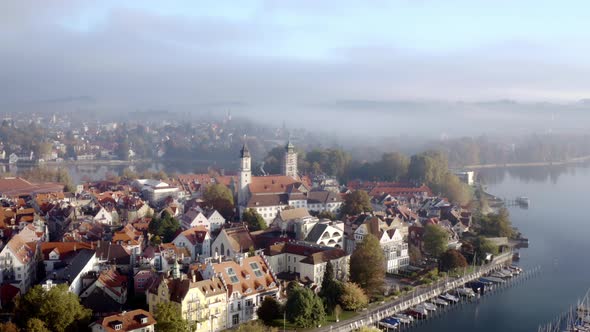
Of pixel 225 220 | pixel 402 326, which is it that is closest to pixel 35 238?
pixel 225 220

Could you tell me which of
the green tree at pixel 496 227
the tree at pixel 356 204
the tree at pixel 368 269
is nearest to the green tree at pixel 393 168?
the green tree at pixel 496 227

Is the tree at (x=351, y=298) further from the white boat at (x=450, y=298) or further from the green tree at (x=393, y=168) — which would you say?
the green tree at (x=393, y=168)

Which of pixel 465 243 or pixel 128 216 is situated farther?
pixel 128 216

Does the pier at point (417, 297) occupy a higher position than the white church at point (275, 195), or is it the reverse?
the white church at point (275, 195)

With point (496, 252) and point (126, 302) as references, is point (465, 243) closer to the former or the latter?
point (496, 252)

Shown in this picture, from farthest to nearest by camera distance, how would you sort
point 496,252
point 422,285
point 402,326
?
point 496,252
point 422,285
point 402,326

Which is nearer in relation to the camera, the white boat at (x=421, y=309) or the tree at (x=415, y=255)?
the white boat at (x=421, y=309)

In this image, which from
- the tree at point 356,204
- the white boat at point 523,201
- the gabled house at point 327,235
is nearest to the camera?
the gabled house at point 327,235

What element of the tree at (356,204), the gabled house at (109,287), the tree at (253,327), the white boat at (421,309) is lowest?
the white boat at (421,309)
